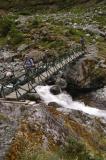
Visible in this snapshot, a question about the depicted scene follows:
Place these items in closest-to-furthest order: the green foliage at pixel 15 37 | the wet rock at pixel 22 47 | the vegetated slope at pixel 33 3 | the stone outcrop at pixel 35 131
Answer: the stone outcrop at pixel 35 131
the wet rock at pixel 22 47
the green foliage at pixel 15 37
the vegetated slope at pixel 33 3

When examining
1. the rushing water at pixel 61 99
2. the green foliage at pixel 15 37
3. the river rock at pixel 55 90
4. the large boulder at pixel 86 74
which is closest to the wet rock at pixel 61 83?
the large boulder at pixel 86 74

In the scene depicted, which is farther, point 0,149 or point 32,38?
point 32,38

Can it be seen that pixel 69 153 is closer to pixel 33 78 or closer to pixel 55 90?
pixel 33 78

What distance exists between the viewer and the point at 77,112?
22828 mm

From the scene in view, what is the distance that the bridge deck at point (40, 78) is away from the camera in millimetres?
25756

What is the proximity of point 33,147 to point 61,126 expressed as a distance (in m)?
2.53

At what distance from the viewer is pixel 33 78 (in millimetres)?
33062

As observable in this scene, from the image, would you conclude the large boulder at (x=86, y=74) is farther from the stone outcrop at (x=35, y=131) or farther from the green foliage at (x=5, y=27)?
the green foliage at (x=5, y=27)

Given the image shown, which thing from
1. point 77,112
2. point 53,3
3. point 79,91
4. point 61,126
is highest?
Answer: point 61,126

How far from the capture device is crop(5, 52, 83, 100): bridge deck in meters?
25.8

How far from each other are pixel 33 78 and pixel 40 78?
272cm

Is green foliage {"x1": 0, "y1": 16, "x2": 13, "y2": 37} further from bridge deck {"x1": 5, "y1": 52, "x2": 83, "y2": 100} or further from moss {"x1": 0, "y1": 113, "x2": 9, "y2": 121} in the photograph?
moss {"x1": 0, "y1": 113, "x2": 9, "y2": 121}

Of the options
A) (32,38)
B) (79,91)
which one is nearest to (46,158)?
(79,91)

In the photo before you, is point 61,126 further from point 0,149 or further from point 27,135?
point 0,149
